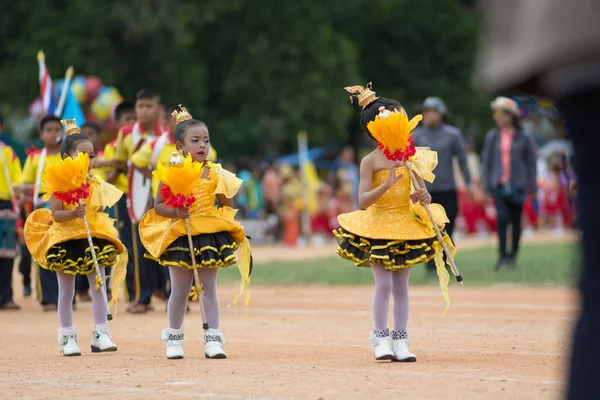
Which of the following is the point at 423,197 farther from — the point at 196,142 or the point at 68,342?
the point at 68,342

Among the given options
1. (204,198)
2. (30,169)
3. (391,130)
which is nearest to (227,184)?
(204,198)

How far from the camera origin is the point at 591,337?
428cm

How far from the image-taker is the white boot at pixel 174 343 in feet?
29.3

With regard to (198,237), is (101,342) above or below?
below

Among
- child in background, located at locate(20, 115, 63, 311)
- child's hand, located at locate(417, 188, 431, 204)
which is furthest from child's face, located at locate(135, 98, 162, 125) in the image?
child's hand, located at locate(417, 188, 431, 204)

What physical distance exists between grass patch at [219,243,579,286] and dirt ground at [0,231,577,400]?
75.3 inches

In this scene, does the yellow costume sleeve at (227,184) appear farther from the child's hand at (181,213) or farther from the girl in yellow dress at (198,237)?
the child's hand at (181,213)

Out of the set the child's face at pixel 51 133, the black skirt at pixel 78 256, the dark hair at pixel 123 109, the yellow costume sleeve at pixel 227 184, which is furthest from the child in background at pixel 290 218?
the yellow costume sleeve at pixel 227 184

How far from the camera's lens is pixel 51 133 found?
13547 millimetres

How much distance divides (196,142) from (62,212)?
125 cm

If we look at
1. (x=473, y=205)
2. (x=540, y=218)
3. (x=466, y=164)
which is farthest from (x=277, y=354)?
(x=540, y=218)

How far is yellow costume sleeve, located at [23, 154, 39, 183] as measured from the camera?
14266 mm

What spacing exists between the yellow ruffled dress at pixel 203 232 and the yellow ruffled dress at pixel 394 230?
0.84 metres

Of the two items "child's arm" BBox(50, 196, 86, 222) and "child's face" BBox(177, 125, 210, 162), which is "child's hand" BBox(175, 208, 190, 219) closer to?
"child's face" BBox(177, 125, 210, 162)
